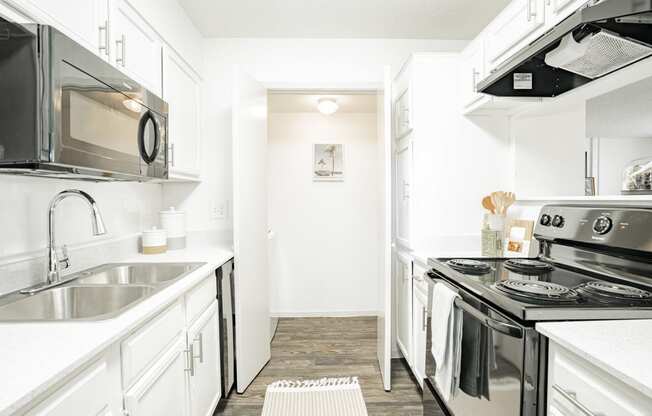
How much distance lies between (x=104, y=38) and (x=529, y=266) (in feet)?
6.64

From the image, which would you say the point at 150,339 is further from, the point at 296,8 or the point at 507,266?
the point at 296,8

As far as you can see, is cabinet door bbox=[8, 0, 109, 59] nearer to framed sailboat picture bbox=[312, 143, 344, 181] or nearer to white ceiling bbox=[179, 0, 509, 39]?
white ceiling bbox=[179, 0, 509, 39]

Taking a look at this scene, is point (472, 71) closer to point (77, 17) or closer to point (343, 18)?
point (343, 18)

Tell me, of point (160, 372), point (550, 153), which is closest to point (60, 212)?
point (160, 372)

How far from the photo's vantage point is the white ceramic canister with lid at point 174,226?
7.79ft

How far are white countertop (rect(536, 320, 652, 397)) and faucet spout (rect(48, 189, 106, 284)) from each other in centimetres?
147

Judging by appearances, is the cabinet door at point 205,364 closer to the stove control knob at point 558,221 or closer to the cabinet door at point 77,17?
the cabinet door at point 77,17

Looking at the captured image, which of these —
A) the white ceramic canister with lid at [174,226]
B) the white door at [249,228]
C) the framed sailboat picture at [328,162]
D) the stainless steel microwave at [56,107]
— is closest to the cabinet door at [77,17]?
the stainless steel microwave at [56,107]

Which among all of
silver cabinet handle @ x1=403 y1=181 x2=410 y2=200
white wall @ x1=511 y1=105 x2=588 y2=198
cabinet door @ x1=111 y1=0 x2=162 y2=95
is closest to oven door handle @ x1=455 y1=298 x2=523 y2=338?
white wall @ x1=511 y1=105 x2=588 y2=198

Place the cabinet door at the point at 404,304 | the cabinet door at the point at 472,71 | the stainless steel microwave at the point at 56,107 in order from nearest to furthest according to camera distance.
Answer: the stainless steel microwave at the point at 56,107 → the cabinet door at the point at 472,71 → the cabinet door at the point at 404,304

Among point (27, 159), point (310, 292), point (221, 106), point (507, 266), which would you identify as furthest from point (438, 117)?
point (310, 292)

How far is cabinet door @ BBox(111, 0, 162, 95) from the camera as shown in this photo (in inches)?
61.3

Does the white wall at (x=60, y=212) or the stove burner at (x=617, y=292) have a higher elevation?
the white wall at (x=60, y=212)

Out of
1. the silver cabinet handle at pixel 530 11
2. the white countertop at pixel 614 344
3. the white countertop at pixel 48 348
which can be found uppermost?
the silver cabinet handle at pixel 530 11
